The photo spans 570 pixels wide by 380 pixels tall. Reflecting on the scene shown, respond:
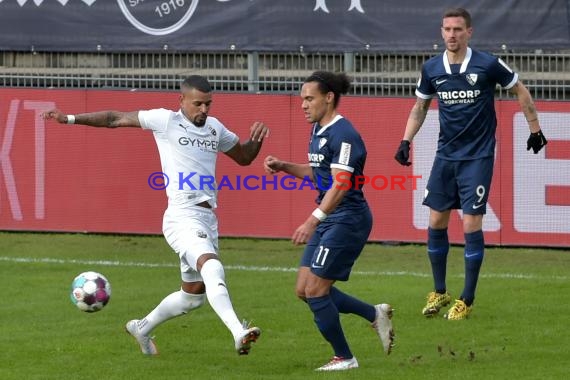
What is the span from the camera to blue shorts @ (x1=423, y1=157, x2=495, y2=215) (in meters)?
10.9

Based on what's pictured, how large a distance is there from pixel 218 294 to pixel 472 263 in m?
2.84

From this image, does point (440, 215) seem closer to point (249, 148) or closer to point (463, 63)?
point (463, 63)

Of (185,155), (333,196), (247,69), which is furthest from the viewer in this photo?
(247,69)

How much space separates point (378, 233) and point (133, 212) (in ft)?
9.40

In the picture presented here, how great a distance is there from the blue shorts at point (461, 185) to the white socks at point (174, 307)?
254cm

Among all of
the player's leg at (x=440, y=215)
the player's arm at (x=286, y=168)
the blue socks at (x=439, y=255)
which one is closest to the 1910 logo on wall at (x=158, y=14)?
the player's leg at (x=440, y=215)

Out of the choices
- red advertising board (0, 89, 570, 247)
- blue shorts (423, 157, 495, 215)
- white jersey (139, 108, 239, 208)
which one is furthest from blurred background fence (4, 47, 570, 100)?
white jersey (139, 108, 239, 208)

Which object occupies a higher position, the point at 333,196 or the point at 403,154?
the point at 403,154

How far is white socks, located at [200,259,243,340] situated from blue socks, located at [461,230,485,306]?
2632mm

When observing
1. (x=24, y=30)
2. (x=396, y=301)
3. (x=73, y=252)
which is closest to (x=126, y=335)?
(x=396, y=301)

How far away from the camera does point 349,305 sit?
921 cm

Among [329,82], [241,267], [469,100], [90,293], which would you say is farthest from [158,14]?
[329,82]

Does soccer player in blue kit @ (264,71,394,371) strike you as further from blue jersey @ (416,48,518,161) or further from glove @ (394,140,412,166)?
blue jersey @ (416,48,518,161)

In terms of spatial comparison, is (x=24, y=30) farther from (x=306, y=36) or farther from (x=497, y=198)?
(x=497, y=198)
